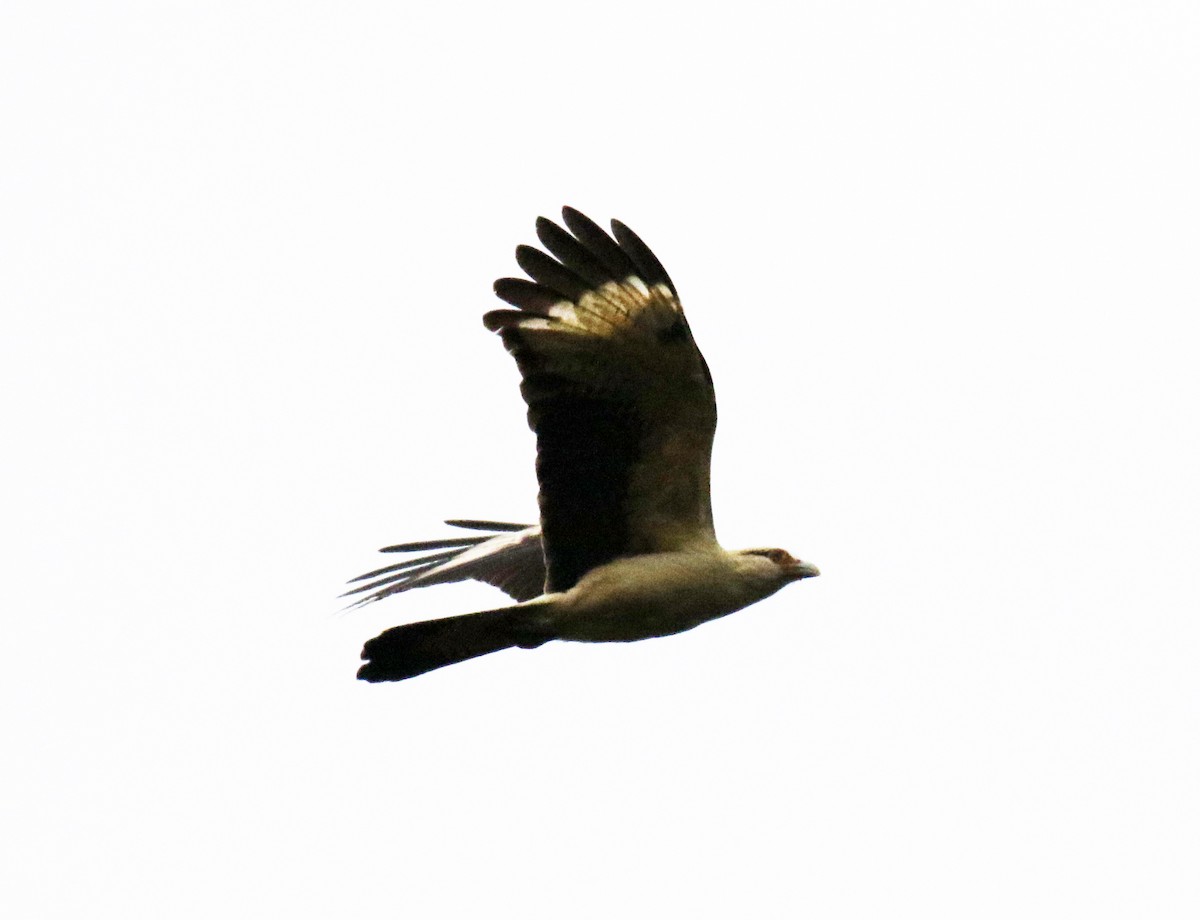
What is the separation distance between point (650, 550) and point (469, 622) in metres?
0.99

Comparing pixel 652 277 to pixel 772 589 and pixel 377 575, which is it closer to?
pixel 772 589

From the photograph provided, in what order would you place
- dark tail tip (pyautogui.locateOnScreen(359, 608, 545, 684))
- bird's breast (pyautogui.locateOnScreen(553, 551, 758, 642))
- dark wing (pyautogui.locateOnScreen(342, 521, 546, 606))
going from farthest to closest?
dark wing (pyautogui.locateOnScreen(342, 521, 546, 606)), bird's breast (pyautogui.locateOnScreen(553, 551, 758, 642)), dark tail tip (pyautogui.locateOnScreen(359, 608, 545, 684))

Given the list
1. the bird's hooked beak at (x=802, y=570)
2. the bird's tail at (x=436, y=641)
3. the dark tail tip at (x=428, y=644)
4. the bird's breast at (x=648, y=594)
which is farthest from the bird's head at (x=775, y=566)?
the dark tail tip at (x=428, y=644)

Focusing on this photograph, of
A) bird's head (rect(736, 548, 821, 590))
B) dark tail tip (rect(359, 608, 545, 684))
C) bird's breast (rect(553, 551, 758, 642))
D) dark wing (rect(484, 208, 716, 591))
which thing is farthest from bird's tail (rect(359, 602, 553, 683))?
bird's head (rect(736, 548, 821, 590))

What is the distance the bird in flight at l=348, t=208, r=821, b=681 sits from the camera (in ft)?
32.7

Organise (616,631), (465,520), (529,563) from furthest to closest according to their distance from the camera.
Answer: (465,520) < (529,563) < (616,631)

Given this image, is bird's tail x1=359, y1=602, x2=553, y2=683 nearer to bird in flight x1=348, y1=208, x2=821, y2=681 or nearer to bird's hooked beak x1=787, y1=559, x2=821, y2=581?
bird in flight x1=348, y1=208, x2=821, y2=681

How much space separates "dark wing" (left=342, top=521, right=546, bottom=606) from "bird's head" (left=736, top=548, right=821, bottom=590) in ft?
5.73

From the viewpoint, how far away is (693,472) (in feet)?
34.0

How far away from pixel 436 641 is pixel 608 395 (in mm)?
1477

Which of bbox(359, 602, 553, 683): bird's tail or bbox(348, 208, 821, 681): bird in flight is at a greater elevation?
bbox(348, 208, 821, 681): bird in flight

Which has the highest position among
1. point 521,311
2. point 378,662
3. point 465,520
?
point 521,311

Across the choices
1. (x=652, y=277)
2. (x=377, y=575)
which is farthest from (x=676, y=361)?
(x=377, y=575)

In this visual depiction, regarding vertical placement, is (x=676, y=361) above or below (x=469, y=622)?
above
